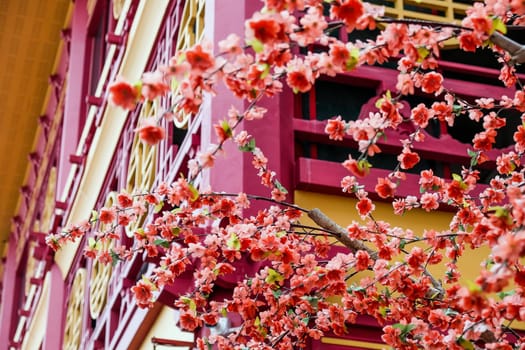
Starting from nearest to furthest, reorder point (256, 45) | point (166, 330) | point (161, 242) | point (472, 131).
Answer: point (256, 45) < point (161, 242) < point (166, 330) < point (472, 131)

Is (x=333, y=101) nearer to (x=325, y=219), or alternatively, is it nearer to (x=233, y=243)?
(x=325, y=219)

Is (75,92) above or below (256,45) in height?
above

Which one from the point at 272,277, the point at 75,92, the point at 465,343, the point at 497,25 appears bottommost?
the point at 465,343

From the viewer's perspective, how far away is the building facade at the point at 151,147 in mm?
6574

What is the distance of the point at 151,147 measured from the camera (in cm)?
A: 862

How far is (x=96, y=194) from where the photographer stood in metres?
11.1

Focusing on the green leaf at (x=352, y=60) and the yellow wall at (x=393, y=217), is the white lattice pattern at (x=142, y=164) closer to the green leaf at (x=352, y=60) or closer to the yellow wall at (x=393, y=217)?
the yellow wall at (x=393, y=217)

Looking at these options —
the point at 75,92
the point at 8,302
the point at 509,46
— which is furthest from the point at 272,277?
the point at 8,302

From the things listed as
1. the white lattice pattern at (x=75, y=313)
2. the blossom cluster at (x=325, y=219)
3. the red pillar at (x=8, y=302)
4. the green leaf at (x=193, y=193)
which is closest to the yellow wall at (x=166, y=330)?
the blossom cluster at (x=325, y=219)

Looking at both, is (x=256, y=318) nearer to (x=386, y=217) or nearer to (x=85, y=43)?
(x=386, y=217)

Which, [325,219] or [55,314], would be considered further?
[55,314]

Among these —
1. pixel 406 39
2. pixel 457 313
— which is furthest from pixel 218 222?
pixel 406 39

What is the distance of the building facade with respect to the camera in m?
6.57

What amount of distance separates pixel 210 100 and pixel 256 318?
183 centimetres
